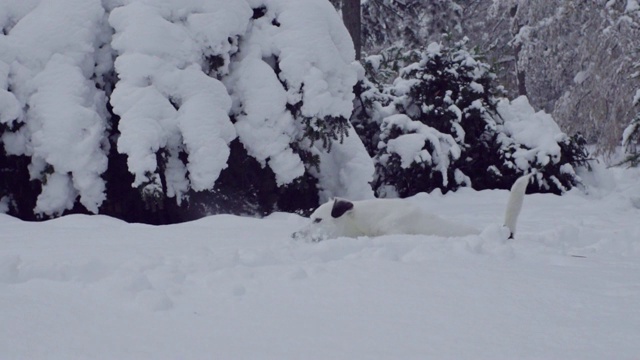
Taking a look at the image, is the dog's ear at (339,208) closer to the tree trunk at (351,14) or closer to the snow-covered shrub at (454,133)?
the snow-covered shrub at (454,133)

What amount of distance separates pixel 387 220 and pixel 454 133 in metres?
5.22

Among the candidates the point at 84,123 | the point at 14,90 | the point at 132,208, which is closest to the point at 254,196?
the point at 132,208

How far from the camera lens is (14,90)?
6.94 meters

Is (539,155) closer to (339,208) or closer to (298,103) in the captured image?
(298,103)

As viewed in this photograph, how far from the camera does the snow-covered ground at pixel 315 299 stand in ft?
7.23

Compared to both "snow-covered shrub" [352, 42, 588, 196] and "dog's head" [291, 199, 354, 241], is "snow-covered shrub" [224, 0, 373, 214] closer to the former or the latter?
"snow-covered shrub" [352, 42, 588, 196]

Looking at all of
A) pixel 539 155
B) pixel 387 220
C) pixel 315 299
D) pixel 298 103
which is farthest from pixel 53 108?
pixel 539 155

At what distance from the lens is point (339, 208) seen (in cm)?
542

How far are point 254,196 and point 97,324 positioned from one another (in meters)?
5.46

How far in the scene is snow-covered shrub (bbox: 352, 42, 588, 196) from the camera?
31.7ft

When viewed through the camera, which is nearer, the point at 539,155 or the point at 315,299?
the point at 315,299

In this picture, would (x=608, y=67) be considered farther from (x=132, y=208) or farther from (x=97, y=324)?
(x=97, y=324)

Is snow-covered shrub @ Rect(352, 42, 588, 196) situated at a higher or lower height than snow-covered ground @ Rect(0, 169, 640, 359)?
lower

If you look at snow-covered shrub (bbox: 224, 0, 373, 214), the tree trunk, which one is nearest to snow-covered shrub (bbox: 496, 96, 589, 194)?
snow-covered shrub (bbox: 224, 0, 373, 214)
